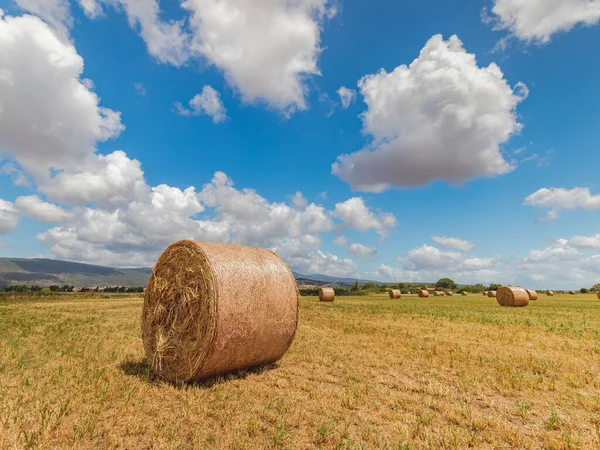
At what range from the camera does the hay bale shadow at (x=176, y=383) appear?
273 inches

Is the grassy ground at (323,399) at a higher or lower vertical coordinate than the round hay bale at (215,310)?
lower

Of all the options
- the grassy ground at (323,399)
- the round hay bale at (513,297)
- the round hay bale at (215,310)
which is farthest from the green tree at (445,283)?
the round hay bale at (215,310)

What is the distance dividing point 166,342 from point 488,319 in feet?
50.0

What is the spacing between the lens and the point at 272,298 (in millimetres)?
7766

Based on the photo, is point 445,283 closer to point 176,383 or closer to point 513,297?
point 513,297

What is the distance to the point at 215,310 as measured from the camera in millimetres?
6730

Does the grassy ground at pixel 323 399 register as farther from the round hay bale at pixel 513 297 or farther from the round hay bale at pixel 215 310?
the round hay bale at pixel 513 297

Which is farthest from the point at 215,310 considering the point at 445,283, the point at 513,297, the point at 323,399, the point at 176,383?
the point at 445,283

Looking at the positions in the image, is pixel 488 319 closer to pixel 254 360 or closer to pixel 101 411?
pixel 254 360

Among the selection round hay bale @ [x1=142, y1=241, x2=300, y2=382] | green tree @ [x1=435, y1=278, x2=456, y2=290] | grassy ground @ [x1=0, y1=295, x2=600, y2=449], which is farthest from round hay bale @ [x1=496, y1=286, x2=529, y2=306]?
green tree @ [x1=435, y1=278, x2=456, y2=290]

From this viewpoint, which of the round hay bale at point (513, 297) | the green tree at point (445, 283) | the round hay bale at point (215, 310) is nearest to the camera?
the round hay bale at point (215, 310)

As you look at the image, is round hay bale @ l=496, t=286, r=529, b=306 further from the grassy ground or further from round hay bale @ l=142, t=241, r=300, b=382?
round hay bale @ l=142, t=241, r=300, b=382

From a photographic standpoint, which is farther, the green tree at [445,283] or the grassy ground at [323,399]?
the green tree at [445,283]

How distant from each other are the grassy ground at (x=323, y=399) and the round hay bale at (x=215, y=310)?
44 centimetres
